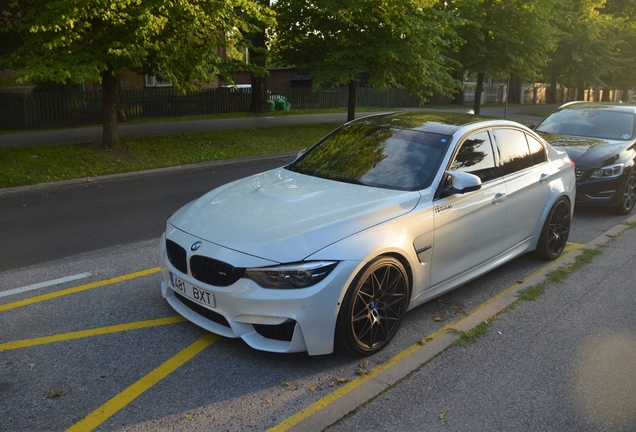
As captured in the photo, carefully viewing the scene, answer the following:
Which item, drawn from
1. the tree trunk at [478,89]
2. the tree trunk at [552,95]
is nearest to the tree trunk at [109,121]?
the tree trunk at [478,89]

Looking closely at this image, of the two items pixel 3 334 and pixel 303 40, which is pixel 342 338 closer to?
pixel 3 334

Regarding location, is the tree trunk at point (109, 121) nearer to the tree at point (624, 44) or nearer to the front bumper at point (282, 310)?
the front bumper at point (282, 310)

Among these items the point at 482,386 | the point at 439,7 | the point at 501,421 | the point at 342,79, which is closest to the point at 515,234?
the point at 482,386

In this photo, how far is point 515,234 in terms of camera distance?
239 inches

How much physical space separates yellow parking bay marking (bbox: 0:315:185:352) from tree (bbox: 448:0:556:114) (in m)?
21.5

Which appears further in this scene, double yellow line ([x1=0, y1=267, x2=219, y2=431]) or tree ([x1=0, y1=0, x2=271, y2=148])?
tree ([x1=0, y1=0, x2=271, y2=148])

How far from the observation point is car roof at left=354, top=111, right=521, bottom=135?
5.63 m

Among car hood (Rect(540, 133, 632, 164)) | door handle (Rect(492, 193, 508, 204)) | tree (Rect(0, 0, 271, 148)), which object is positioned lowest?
door handle (Rect(492, 193, 508, 204))

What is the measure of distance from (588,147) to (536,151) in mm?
3788

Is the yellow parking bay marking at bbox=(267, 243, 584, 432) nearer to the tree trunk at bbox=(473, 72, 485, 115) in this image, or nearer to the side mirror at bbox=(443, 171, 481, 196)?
the side mirror at bbox=(443, 171, 481, 196)

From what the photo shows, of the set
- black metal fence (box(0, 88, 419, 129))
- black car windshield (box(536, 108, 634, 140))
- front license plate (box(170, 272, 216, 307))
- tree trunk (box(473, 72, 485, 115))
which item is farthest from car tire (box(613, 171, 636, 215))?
tree trunk (box(473, 72, 485, 115))

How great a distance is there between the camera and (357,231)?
4273 mm

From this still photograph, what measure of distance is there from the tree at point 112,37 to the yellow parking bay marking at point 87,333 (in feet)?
26.7

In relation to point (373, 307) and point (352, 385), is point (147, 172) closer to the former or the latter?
point (373, 307)
